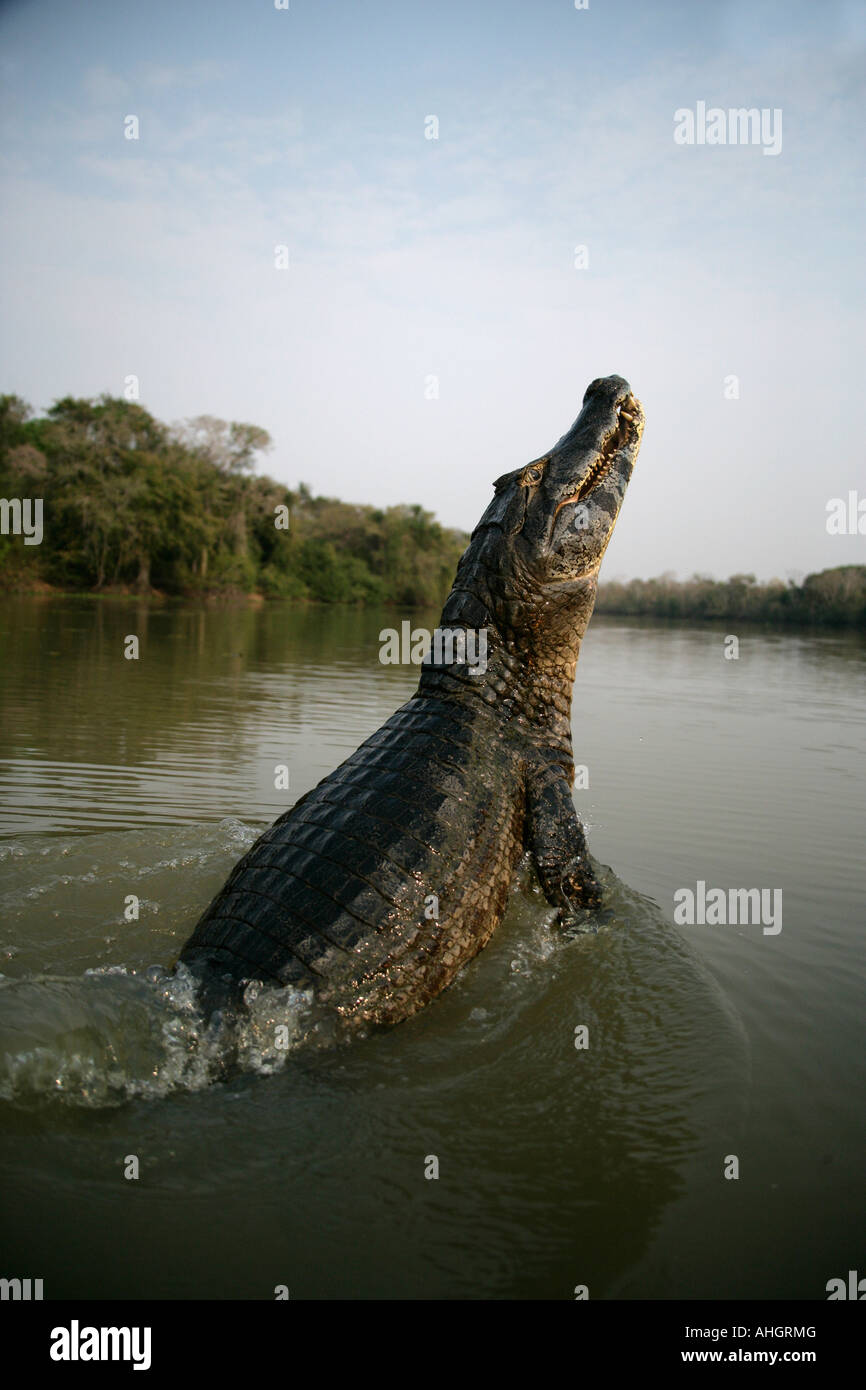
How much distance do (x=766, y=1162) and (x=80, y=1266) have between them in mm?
2029

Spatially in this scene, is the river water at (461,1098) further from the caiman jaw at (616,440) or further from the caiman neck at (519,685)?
the caiman jaw at (616,440)

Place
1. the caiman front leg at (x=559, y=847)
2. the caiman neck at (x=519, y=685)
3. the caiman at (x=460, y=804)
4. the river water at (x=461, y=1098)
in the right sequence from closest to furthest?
the river water at (x=461, y=1098) → the caiman at (x=460, y=804) → the caiman front leg at (x=559, y=847) → the caiman neck at (x=519, y=685)

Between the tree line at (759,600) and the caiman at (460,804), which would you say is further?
the tree line at (759,600)

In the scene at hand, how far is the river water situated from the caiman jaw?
2.10 m

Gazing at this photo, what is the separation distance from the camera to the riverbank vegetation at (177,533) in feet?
141

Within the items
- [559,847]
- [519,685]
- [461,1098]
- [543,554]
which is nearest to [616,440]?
[543,554]

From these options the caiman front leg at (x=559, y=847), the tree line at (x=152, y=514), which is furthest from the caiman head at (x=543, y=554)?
the tree line at (x=152, y=514)

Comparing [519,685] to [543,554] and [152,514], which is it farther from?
[152,514]

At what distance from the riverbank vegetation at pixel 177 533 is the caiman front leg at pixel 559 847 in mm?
29484

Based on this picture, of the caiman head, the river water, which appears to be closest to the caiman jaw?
the caiman head

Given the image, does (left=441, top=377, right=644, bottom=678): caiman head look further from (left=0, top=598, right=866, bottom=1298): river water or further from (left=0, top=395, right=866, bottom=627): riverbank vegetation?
(left=0, top=395, right=866, bottom=627): riverbank vegetation

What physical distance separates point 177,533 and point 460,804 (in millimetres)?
46096

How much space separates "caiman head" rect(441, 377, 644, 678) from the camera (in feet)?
14.6
